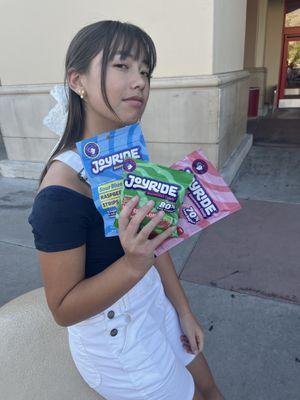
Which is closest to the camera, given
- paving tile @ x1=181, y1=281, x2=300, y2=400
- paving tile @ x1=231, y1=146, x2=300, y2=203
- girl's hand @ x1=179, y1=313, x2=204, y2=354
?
girl's hand @ x1=179, y1=313, x2=204, y2=354

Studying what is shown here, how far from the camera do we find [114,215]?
98 cm

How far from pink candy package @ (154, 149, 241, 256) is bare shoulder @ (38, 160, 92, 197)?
283 mm

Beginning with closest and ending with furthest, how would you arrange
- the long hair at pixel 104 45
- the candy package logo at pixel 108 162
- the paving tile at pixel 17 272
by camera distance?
the candy package logo at pixel 108 162
the long hair at pixel 104 45
the paving tile at pixel 17 272

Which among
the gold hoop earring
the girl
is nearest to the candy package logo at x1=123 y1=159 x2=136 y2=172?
the girl

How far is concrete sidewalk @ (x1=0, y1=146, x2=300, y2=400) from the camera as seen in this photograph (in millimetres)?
2057

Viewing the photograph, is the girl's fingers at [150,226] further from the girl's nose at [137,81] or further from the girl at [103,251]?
the girl's nose at [137,81]

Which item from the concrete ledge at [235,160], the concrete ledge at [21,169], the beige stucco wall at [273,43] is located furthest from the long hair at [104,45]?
the beige stucco wall at [273,43]

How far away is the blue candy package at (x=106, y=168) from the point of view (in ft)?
3.17

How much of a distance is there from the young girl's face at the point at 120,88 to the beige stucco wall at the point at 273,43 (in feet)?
34.6

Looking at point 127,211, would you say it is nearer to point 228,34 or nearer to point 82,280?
point 82,280

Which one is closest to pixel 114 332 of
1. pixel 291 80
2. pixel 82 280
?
pixel 82 280

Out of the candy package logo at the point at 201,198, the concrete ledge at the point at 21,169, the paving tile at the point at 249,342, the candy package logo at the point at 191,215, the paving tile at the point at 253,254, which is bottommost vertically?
the paving tile at the point at 253,254

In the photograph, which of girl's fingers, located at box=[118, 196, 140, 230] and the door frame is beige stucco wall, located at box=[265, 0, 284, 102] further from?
girl's fingers, located at box=[118, 196, 140, 230]

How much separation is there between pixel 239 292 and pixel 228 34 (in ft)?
12.0
